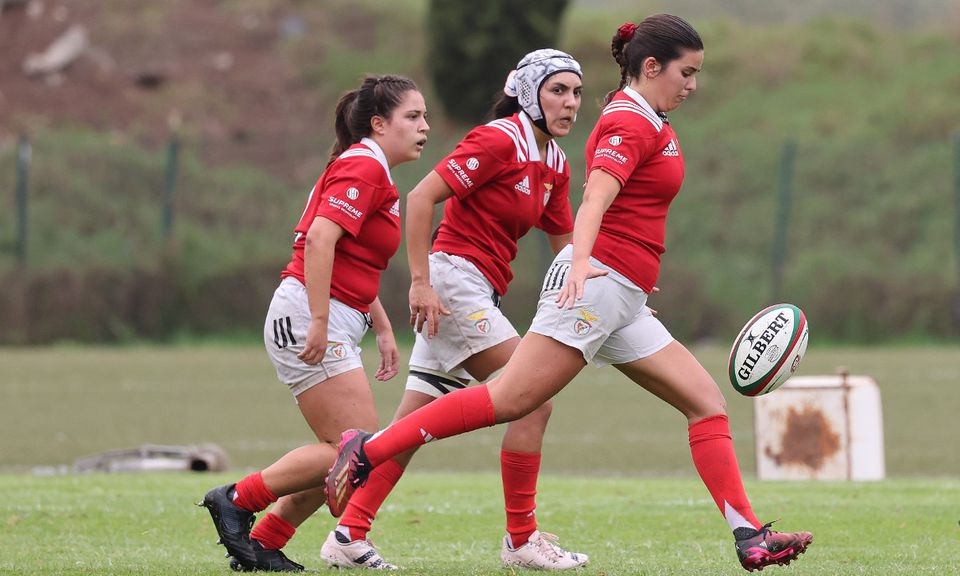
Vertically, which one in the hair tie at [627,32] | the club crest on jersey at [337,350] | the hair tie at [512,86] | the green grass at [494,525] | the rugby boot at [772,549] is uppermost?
the hair tie at [627,32]

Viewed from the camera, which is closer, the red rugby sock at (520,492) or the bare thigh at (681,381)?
the bare thigh at (681,381)

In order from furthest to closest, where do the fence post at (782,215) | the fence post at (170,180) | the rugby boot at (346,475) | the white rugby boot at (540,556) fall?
1. the fence post at (170,180)
2. the fence post at (782,215)
3. the white rugby boot at (540,556)
4. the rugby boot at (346,475)

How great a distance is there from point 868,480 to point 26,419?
318 inches

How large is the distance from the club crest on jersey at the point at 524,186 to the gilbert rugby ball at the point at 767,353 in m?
1.06

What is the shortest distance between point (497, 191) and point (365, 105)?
638 mm

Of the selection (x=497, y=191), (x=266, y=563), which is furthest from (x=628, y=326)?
(x=266, y=563)

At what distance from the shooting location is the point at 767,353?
5836mm

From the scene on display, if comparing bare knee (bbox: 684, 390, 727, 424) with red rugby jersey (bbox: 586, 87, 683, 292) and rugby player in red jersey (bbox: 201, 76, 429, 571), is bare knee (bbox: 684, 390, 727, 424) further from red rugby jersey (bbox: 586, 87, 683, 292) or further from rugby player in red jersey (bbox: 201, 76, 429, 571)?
rugby player in red jersey (bbox: 201, 76, 429, 571)

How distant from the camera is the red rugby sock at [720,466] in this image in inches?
222

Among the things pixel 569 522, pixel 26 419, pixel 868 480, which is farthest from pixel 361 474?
pixel 26 419

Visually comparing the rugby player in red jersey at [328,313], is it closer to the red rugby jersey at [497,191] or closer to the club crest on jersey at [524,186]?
the red rugby jersey at [497,191]

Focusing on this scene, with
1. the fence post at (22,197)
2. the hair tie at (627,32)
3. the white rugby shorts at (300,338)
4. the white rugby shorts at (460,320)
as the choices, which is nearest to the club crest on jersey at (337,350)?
the white rugby shorts at (300,338)

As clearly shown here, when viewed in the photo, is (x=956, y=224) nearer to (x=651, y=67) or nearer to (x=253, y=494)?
(x=651, y=67)

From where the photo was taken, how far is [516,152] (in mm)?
6234
